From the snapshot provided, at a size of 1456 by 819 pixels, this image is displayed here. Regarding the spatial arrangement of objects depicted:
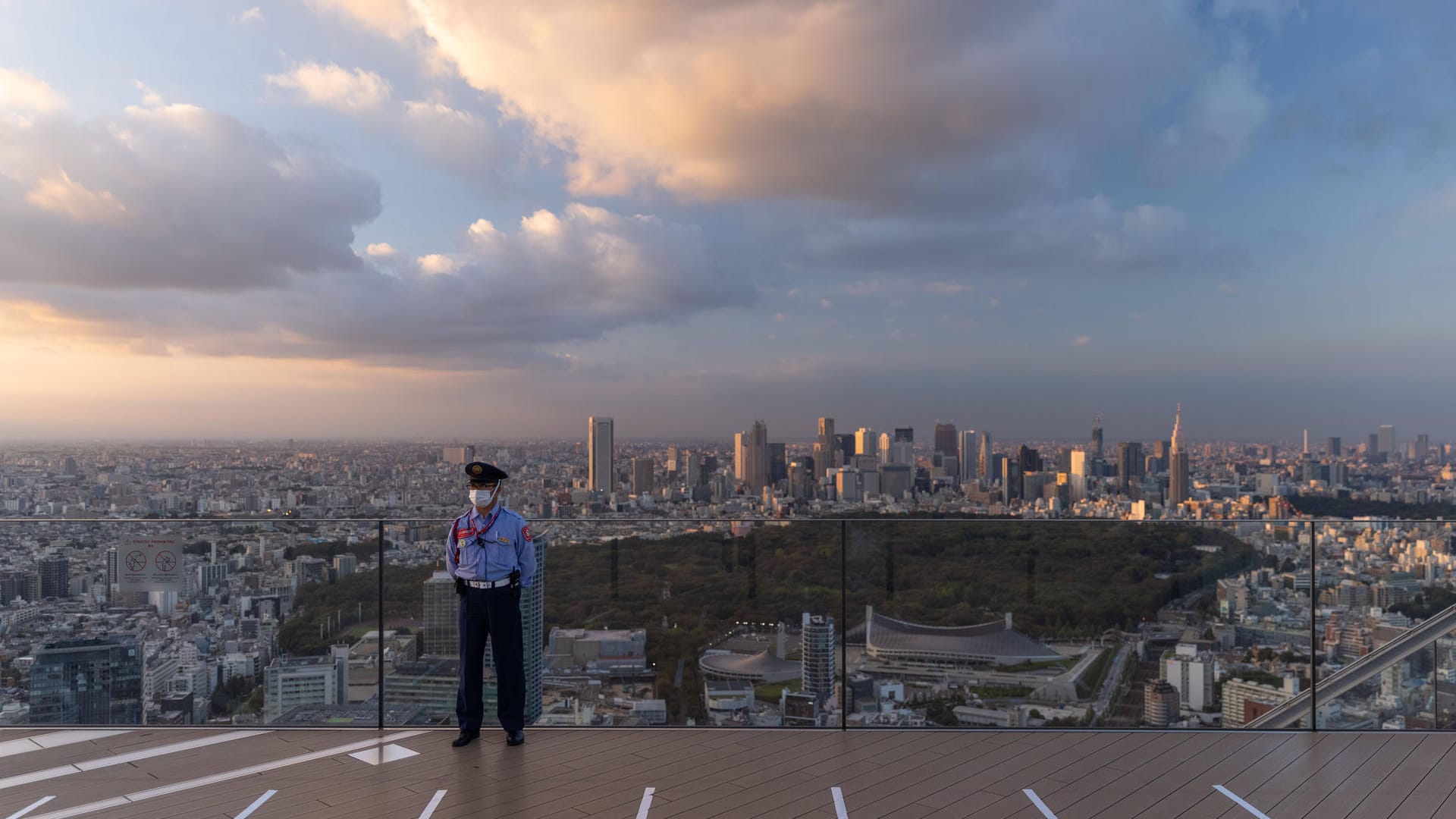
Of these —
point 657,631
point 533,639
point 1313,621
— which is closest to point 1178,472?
point 1313,621

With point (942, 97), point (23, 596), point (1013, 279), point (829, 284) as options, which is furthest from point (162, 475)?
point (1013, 279)

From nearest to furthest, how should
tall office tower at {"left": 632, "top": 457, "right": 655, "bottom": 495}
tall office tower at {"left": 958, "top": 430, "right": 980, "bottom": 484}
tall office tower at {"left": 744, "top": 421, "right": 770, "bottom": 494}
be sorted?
tall office tower at {"left": 632, "top": 457, "right": 655, "bottom": 495}, tall office tower at {"left": 744, "top": 421, "right": 770, "bottom": 494}, tall office tower at {"left": 958, "top": 430, "right": 980, "bottom": 484}

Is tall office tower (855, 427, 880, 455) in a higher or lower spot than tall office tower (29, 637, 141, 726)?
higher

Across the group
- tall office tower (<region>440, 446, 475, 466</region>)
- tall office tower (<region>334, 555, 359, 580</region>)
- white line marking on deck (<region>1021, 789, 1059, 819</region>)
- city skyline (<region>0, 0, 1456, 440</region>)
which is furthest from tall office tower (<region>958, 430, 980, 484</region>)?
tall office tower (<region>334, 555, 359, 580</region>)

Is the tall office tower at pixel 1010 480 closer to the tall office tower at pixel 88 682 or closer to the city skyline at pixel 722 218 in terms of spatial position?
the city skyline at pixel 722 218

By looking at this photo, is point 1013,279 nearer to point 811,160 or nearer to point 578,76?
point 811,160

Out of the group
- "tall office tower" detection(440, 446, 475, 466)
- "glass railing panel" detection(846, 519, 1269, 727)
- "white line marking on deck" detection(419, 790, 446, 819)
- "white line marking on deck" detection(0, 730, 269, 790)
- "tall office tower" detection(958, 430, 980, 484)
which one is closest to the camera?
"white line marking on deck" detection(419, 790, 446, 819)

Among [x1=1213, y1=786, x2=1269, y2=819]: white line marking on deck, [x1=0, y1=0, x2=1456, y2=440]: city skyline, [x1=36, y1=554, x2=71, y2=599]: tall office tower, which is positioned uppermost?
[x1=0, y1=0, x2=1456, y2=440]: city skyline

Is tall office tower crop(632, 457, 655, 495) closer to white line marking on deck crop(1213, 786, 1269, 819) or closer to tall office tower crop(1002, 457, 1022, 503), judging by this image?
tall office tower crop(1002, 457, 1022, 503)
